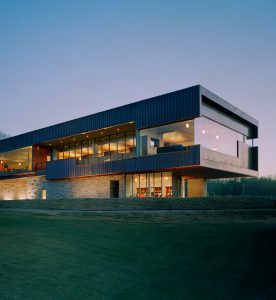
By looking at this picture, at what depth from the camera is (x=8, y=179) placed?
4303cm

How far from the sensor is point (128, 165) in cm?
2805

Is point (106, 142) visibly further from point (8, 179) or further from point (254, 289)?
point (254, 289)

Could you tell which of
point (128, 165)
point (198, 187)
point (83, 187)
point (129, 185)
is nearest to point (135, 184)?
point (129, 185)

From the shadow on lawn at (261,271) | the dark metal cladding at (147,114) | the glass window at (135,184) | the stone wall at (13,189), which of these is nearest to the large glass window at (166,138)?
the dark metal cladding at (147,114)

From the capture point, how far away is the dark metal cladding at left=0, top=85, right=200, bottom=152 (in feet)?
80.3

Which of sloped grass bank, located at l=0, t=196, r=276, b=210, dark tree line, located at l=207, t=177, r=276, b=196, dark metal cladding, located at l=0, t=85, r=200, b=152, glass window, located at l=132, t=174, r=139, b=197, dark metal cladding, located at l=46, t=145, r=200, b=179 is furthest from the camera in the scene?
dark tree line, located at l=207, t=177, r=276, b=196

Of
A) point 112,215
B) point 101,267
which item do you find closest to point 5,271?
A: point 101,267

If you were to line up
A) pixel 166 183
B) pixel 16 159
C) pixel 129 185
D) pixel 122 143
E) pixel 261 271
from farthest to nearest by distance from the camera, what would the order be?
pixel 16 159 < pixel 122 143 < pixel 129 185 < pixel 166 183 < pixel 261 271

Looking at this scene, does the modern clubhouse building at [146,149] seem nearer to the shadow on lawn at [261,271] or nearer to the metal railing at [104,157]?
the metal railing at [104,157]

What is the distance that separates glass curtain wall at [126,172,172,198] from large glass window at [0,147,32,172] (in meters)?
18.0

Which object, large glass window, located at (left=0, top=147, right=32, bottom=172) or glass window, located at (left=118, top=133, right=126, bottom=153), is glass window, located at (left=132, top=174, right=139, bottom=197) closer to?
glass window, located at (left=118, top=133, right=126, bottom=153)

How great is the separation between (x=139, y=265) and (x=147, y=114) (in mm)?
20036

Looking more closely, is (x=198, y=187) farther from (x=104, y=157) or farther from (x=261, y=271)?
(x=261, y=271)

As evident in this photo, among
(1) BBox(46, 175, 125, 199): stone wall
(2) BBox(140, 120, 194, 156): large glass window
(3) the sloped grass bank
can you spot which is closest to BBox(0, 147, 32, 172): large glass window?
(1) BBox(46, 175, 125, 199): stone wall
